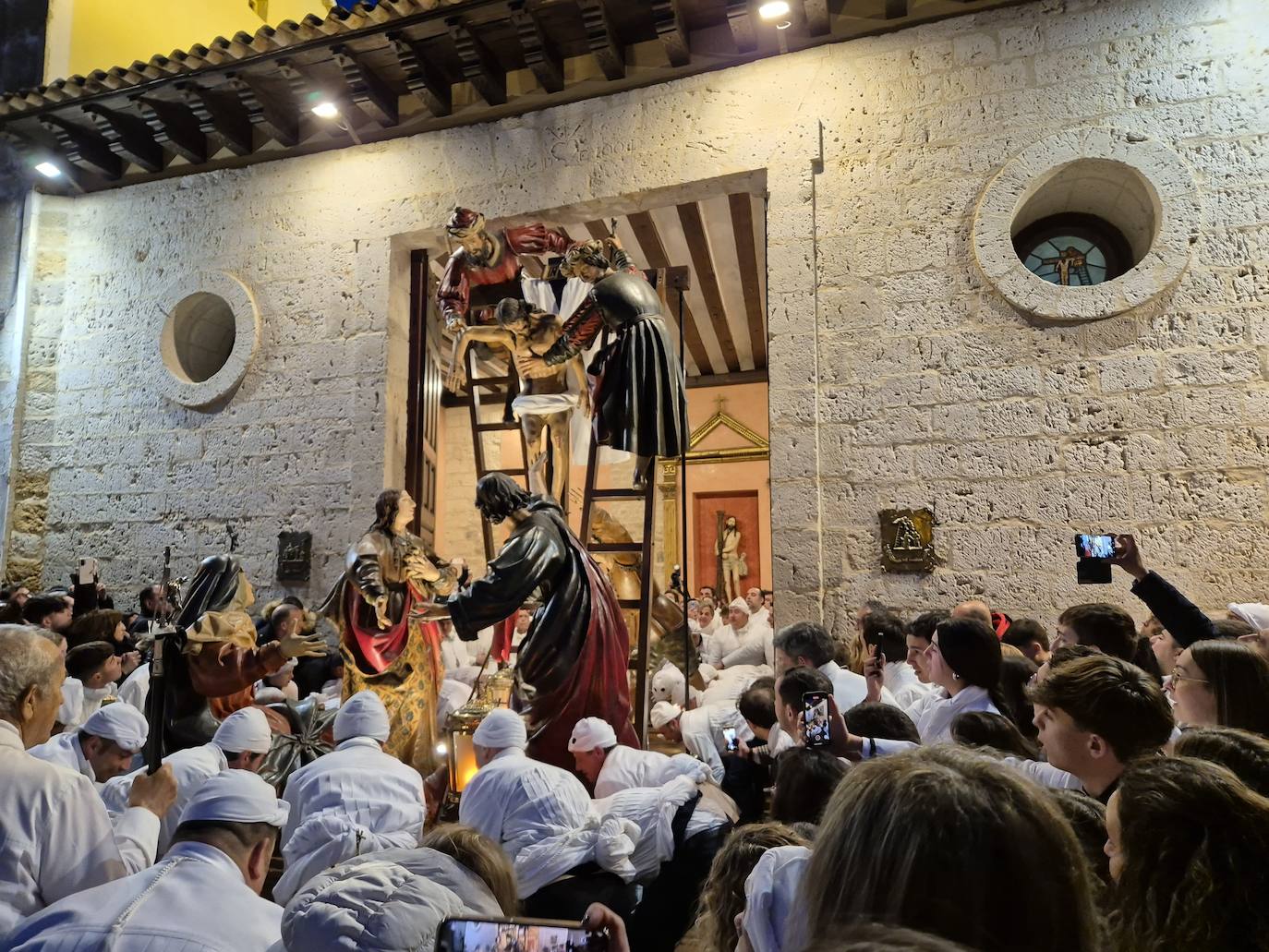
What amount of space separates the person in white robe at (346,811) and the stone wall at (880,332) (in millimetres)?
3499

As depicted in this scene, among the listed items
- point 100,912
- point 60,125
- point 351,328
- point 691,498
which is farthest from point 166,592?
point 691,498

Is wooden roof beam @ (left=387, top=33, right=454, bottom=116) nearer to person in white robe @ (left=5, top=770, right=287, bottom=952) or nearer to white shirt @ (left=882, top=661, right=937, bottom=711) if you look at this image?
white shirt @ (left=882, top=661, right=937, bottom=711)

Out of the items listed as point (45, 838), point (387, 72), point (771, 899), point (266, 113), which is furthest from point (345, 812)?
point (266, 113)

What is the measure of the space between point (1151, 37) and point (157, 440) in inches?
328

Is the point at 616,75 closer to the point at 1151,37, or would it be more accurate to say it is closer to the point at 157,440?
the point at 1151,37

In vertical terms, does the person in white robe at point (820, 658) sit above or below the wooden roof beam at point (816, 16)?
below

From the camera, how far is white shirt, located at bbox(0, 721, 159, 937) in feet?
6.23

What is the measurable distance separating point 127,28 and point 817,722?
10429 millimetres

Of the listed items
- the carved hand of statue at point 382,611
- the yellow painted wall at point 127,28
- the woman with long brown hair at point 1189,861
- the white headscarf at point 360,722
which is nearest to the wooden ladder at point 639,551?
the carved hand of statue at point 382,611

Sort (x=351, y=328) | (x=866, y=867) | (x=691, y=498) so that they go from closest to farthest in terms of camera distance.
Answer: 1. (x=866, y=867)
2. (x=351, y=328)
3. (x=691, y=498)

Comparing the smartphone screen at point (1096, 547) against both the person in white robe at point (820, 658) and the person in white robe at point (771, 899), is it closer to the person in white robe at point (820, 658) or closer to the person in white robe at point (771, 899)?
the person in white robe at point (820, 658)

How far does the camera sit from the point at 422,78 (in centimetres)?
706

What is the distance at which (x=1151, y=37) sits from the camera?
5.73 m

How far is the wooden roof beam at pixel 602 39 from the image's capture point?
6.39 meters
